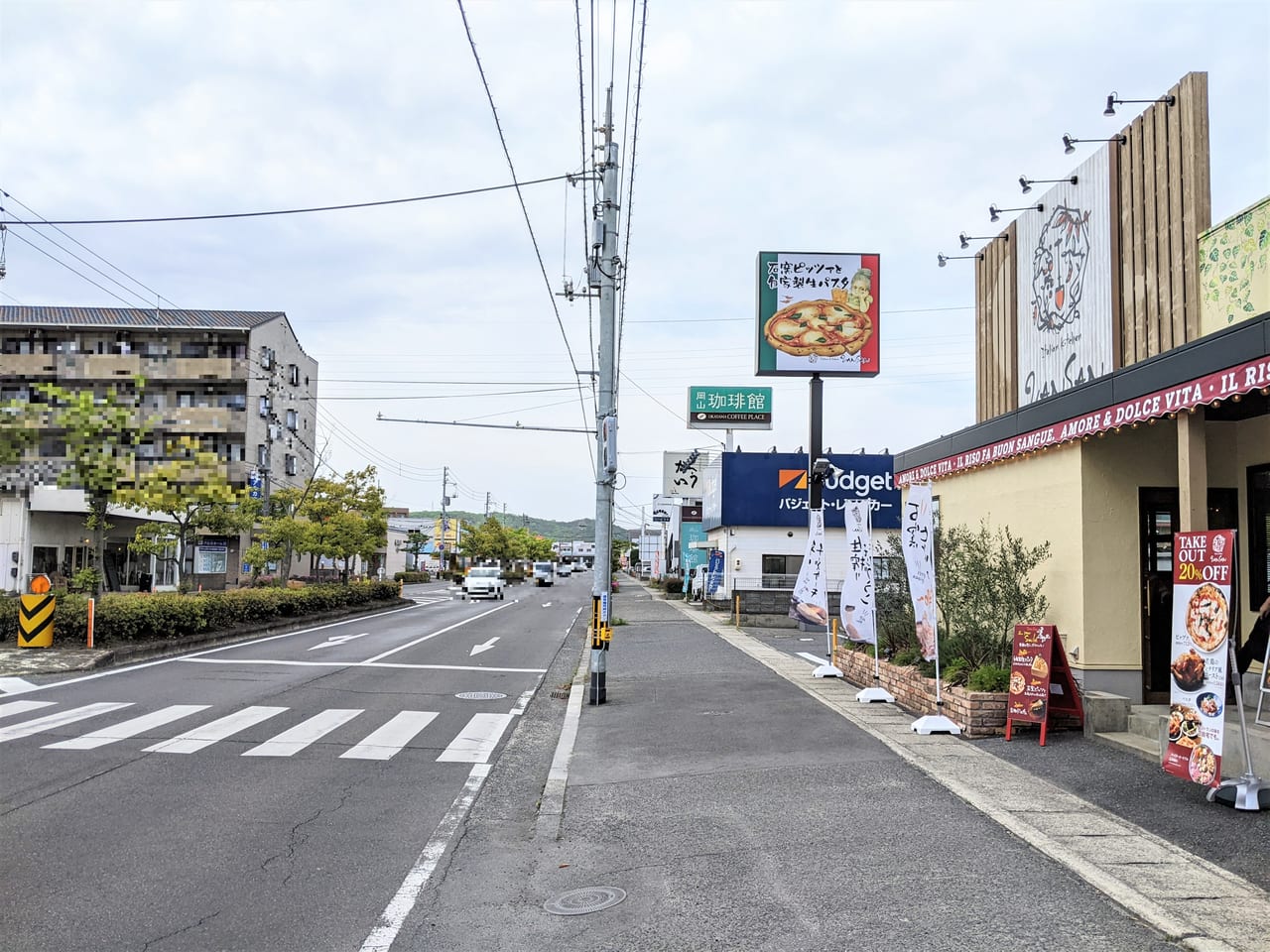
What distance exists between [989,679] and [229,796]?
7687 millimetres

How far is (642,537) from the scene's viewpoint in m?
136

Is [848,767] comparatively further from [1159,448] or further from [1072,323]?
[1072,323]

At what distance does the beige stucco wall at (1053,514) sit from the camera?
1059 cm

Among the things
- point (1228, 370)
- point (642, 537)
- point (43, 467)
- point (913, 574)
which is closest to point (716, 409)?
point (43, 467)

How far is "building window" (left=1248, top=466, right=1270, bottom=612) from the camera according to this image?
10281mm

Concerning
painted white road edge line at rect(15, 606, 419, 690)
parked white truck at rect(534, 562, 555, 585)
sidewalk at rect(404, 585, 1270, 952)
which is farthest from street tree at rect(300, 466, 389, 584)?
parked white truck at rect(534, 562, 555, 585)

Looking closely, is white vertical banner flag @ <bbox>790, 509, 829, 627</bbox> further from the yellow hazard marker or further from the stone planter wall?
the yellow hazard marker

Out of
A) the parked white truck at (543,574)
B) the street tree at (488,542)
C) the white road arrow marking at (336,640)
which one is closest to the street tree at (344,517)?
the white road arrow marking at (336,640)

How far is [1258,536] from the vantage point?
1040 cm

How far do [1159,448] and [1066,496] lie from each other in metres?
1.06

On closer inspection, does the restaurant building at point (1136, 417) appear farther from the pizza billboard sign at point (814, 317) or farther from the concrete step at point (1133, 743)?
the pizza billboard sign at point (814, 317)

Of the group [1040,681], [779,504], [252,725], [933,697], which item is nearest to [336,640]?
[252,725]

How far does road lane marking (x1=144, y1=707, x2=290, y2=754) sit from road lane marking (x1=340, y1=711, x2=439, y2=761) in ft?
4.89

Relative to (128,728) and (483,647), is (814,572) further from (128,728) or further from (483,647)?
(128,728)
